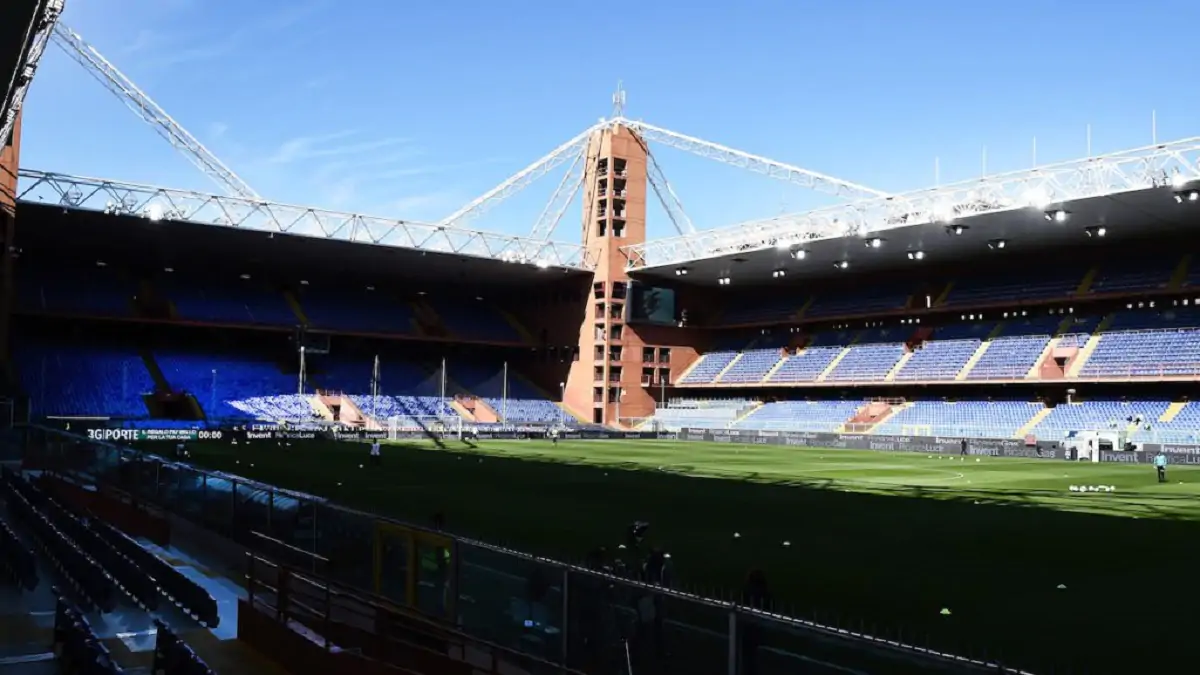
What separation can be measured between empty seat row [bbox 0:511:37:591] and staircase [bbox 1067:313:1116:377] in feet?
189

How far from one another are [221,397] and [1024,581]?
59.2 meters

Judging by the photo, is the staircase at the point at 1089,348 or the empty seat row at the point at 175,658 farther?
the staircase at the point at 1089,348

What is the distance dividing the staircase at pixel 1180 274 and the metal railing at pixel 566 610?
5346cm

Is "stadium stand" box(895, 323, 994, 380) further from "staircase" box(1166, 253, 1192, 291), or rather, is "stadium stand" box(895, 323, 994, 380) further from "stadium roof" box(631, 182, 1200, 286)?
"staircase" box(1166, 253, 1192, 291)

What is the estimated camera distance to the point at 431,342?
81750mm

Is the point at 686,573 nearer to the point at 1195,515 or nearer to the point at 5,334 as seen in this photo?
the point at 1195,515

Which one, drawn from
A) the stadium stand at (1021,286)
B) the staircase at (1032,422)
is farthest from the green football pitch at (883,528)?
the stadium stand at (1021,286)

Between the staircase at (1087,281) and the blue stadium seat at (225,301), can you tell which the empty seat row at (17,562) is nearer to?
the blue stadium seat at (225,301)

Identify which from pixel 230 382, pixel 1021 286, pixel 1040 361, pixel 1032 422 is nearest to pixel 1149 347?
pixel 1040 361

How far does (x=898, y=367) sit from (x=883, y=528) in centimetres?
4785

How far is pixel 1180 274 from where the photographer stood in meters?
56.9

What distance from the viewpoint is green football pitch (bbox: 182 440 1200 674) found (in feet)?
44.0

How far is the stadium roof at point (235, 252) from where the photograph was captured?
189 ft

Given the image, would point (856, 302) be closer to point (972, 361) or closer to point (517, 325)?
point (972, 361)
